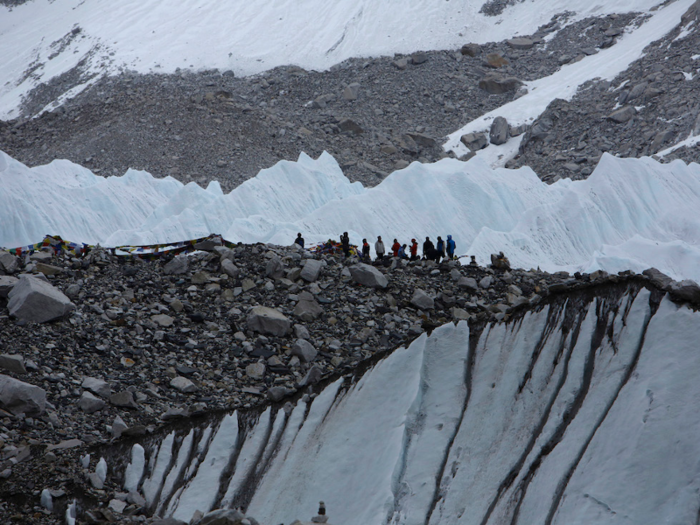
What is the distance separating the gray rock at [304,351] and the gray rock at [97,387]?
2695 millimetres

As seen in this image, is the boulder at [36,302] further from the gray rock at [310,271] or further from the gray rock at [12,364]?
the gray rock at [310,271]

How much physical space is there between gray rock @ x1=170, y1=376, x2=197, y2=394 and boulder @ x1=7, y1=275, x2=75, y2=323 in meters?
2.06

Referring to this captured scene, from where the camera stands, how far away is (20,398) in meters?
7.53

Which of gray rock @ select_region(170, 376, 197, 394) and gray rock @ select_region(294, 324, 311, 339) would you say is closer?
gray rock @ select_region(170, 376, 197, 394)

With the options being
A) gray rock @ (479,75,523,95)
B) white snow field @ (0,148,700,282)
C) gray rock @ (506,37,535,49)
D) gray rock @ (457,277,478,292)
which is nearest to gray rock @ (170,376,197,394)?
gray rock @ (457,277,478,292)

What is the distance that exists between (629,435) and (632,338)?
0.87 meters

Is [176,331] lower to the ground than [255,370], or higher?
higher

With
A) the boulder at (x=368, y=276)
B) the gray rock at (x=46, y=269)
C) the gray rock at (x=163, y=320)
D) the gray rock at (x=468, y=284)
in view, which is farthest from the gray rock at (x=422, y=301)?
the gray rock at (x=46, y=269)

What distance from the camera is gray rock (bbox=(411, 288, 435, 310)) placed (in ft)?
36.9

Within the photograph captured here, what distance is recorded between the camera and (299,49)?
41406 millimetres

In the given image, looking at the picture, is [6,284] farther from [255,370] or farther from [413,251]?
[413,251]

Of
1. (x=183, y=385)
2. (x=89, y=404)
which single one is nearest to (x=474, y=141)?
(x=183, y=385)

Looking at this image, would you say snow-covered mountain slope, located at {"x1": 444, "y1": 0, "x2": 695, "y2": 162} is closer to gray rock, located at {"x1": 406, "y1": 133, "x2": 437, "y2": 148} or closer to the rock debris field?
gray rock, located at {"x1": 406, "y1": 133, "x2": 437, "y2": 148}

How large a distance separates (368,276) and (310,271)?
1036 millimetres
